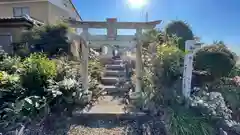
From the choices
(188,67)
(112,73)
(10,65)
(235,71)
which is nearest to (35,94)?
(10,65)

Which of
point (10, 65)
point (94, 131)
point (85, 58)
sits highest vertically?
point (85, 58)

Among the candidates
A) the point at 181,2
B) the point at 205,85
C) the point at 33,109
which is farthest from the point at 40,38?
the point at 205,85

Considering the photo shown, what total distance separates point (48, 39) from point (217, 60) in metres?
7.74

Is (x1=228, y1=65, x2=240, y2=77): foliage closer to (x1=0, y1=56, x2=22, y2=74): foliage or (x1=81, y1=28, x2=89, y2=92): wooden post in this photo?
(x1=81, y1=28, x2=89, y2=92): wooden post

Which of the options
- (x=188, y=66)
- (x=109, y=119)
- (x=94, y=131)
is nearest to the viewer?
(x=94, y=131)

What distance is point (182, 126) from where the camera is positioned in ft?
12.4

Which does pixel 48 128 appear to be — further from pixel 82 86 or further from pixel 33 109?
pixel 82 86

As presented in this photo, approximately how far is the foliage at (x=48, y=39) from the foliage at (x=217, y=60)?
6602 millimetres

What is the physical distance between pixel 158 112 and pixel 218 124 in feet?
4.42

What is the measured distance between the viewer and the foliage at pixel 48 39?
9055 mm

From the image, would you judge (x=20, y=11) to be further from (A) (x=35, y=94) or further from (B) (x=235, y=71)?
(B) (x=235, y=71)

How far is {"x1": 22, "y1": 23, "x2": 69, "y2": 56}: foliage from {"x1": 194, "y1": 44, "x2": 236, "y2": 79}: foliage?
6602 millimetres

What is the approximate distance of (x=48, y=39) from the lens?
9.14 m

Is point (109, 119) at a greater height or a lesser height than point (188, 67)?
lesser
